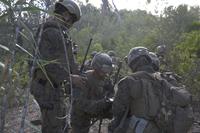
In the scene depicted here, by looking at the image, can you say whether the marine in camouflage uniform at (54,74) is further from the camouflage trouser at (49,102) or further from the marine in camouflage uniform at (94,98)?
the marine in camouflage uniform at (94,98)

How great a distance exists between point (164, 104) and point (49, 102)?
1.13 meters

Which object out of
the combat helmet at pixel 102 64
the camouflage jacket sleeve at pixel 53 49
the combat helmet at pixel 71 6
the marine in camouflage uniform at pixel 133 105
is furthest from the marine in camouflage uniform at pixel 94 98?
the combat helmet at pixel 71 6

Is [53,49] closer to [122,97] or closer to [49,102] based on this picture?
[49,102]

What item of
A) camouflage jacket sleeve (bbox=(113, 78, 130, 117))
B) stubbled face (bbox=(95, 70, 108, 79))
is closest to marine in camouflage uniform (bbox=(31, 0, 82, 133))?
camouflage jacket sleeve (bbox=(113, 78, 130, 117))

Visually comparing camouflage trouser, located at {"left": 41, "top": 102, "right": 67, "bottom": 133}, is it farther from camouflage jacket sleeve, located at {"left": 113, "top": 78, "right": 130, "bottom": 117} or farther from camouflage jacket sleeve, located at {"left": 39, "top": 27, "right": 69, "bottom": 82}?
camouflage jacket sleeve, located at {"left": 113, "top": 78, "right": 130, "bottom": 117}

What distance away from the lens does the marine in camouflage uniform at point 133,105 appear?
4797 mm

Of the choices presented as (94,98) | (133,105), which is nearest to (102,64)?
(94,98)

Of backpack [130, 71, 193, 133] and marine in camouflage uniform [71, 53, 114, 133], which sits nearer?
backpack [130, 71, 193, 133]

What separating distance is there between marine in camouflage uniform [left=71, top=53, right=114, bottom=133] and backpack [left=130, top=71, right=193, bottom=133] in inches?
28.3

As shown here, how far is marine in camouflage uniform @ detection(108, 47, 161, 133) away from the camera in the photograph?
4797 millimetres

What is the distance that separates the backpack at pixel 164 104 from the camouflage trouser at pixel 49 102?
0.76m

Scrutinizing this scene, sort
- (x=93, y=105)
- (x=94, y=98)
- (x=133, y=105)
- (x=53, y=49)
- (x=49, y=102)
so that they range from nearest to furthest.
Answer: (x=53, y=49) < (x=49, y=102) < (x=133, y=105) < (x=93, y=105) < (x=94, y=98)

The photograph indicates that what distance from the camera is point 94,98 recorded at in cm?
571

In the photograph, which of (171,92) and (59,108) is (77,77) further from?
(171,92)
